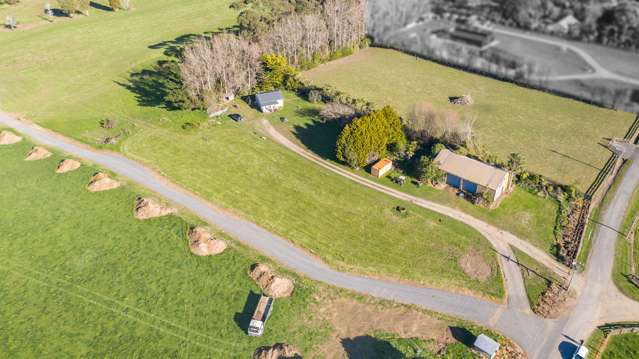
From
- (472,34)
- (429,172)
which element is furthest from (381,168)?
(472,34)

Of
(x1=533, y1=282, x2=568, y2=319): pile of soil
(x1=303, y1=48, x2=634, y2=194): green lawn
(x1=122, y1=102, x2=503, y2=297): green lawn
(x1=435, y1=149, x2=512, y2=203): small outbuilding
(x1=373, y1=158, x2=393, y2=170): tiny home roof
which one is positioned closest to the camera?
(x1=533, y1=282, x2=568, y2=319): pile of soil

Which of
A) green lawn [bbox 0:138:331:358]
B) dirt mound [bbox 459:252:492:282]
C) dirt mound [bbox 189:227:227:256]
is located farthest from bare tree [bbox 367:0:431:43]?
green lawn [bbox 0:138:331:358]

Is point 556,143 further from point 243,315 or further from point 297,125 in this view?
point 243,315

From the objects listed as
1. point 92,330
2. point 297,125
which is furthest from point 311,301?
point 297,125

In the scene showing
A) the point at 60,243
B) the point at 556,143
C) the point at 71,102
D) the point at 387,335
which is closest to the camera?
the point at 387,335

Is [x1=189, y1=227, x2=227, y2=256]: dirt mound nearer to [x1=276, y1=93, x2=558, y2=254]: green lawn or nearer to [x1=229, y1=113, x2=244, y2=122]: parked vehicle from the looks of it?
[x1=276, y1=93, x2=558, y2=254]: green lawn

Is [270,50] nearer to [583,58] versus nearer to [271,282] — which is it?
[583,58]
